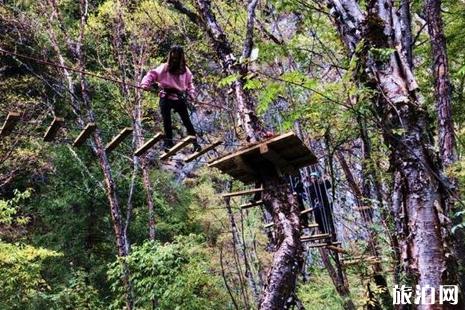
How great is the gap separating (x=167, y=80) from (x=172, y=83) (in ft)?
0.21

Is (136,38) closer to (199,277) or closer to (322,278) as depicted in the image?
(199,277)

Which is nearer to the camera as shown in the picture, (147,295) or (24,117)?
(147,295)

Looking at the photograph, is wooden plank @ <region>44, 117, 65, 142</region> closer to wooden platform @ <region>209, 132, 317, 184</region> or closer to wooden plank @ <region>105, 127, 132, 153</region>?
wooden plank @ <region>105, 127, 132, 153</region>

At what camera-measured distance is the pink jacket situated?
5.21m

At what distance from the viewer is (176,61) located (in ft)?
17.1

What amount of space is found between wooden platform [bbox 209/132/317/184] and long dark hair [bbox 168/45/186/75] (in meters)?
1.07

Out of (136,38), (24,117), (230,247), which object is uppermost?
(136,38)

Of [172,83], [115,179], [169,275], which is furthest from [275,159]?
[115,179]

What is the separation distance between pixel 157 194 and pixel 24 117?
11.7 ft

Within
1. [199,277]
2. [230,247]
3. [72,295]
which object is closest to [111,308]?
[72,295]

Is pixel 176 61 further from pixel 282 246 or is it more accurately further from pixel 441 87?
pixel 441 87

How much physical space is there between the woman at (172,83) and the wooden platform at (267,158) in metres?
0.48

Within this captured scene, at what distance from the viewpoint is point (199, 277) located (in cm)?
784

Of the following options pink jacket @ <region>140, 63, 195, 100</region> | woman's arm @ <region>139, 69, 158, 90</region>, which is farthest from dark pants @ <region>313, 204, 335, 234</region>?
woman's arm @ <region>139, 69, 158, 90</region>
